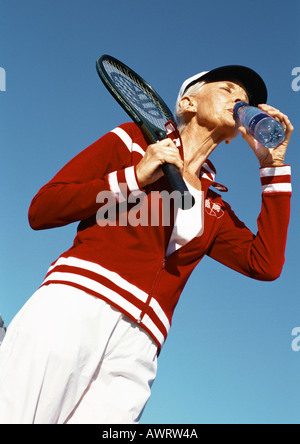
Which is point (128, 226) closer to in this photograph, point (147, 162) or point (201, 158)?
point (147, 162)

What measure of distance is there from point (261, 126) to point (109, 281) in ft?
4.79

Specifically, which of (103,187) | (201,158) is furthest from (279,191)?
(103,187)

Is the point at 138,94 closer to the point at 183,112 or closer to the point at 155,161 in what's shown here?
the point at 183,112

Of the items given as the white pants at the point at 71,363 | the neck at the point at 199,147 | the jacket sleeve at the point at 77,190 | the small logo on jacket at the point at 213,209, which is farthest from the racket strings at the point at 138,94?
Answer: the white pants at the point at 71,363

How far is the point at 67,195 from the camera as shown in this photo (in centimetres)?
289

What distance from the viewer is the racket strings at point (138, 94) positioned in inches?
149

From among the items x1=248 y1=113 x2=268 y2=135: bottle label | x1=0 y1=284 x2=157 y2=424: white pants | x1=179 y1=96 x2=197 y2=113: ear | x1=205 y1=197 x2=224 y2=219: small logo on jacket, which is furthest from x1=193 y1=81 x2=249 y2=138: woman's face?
x1=0 y1=284 x2=157 y2=424: white pants

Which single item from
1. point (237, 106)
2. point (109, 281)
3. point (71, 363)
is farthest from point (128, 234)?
point (237, 106)

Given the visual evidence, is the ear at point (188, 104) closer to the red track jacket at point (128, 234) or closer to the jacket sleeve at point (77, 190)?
the red track jacket at point (128, 234)

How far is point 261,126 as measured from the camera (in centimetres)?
340

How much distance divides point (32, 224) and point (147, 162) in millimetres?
778

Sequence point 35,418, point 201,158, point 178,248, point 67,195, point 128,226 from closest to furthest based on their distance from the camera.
Answer: point 35,418 < point 67,195 < point 128,226 < point 178,248 < point 201,158

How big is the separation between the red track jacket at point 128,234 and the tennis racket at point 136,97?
11cm

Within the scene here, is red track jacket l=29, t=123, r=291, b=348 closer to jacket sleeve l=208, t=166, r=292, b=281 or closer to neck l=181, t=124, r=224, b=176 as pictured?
jacket sleeve l=208, t=166, r=292, b=281
